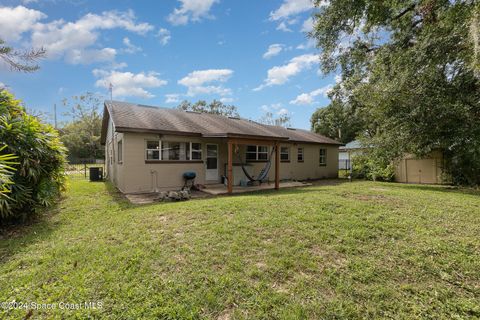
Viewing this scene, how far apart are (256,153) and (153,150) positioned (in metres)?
5.56

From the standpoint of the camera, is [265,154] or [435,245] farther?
[265,154]

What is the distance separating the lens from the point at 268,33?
481 inches

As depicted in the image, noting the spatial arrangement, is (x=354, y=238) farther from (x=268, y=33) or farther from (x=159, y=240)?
(x=268, y=33)

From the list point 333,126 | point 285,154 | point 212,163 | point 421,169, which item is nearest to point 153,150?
point 212,163

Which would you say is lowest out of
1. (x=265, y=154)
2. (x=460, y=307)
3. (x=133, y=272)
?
(x=460, y=307)

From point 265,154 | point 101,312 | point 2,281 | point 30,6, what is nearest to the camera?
point 101,312

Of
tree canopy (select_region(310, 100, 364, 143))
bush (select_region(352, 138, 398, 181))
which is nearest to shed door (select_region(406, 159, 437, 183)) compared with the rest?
bush (select_region(352, 138, 398, 181))

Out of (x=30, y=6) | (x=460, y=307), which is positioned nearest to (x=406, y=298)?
(x=460, y=307)

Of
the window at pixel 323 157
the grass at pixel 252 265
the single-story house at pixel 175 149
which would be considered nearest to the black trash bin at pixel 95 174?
the single-story house at pixel 175 149

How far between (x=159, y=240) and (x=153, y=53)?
1160 cm

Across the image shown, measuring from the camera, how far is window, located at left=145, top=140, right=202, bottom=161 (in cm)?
934

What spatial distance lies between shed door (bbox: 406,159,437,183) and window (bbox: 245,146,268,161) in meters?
8.36

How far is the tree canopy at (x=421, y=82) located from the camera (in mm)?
8680

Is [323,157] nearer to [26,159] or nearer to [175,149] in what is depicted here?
[175,149]
